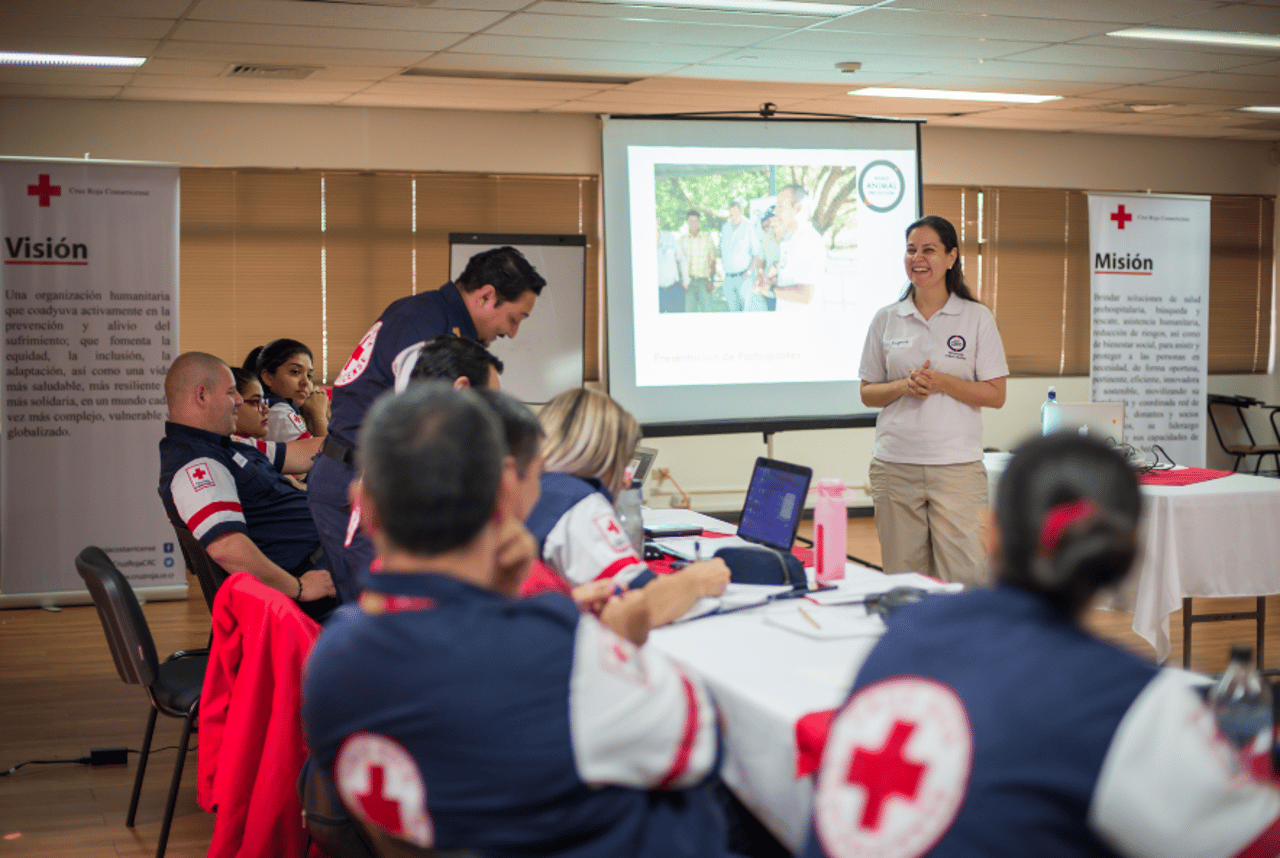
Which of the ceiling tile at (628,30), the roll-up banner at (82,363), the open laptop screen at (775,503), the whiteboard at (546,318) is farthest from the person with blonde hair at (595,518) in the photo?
the whiteboard at (546,318)

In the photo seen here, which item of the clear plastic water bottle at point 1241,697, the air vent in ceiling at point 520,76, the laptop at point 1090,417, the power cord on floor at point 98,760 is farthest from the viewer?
the air vent in ceiling at point 520,76

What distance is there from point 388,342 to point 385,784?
1979 mm

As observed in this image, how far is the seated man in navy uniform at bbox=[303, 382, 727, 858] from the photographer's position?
1087 mm

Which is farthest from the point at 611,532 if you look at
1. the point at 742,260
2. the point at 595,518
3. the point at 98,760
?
the point at 742,260

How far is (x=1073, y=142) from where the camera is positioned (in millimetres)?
8578

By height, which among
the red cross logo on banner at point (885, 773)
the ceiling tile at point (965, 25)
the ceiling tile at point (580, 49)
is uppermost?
the ceiling tile at point (580, 49)

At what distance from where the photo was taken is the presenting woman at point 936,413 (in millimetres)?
3480

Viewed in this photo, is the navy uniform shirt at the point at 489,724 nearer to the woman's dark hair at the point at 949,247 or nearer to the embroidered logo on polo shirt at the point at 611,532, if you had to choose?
the embroidered logo on polo shirt at the point at 611,532

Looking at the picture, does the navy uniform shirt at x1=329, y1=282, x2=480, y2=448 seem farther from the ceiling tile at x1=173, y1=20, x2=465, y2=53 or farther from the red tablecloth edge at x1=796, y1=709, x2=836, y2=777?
the ceiling tile at x1=173, y1=20, x2=465, y2=53

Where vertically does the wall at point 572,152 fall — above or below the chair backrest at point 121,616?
above

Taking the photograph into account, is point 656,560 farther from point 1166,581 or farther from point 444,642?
point 1166,581

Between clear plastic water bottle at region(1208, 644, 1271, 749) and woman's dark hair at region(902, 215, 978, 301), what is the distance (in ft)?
7.38

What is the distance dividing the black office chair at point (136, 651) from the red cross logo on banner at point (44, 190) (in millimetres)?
3560

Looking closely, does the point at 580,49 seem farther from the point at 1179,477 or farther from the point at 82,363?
the point at 1179,477
